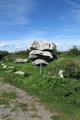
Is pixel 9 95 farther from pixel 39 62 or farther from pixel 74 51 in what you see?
pixel 74 51

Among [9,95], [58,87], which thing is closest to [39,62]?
[58,87]

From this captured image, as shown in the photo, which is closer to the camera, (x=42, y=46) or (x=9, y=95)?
(x=9, y=95)

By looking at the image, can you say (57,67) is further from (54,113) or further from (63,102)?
(54,113)

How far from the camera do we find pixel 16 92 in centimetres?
1532

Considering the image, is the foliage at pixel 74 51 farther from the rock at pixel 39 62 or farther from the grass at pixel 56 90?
the grass at pixel 56 90

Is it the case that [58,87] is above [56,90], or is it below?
above

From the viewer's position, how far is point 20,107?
40.1 ft

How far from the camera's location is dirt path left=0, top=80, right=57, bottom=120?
10.9m

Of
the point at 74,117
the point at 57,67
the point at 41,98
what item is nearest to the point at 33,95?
the point at 41,98

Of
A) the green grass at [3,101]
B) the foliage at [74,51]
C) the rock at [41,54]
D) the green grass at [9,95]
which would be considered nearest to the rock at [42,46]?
the rock at [41,54]

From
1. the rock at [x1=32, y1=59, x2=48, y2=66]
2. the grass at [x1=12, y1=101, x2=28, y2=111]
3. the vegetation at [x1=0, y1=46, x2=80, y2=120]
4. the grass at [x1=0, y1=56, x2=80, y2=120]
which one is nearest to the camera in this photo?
the grass at [x1=0, y1=56, x2=80, y2=120]

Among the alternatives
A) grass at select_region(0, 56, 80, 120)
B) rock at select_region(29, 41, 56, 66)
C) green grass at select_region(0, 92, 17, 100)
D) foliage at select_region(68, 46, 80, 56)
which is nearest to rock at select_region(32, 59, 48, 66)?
rock at select_region(29, 41, 56, 66)

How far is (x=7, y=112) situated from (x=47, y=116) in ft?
6.17

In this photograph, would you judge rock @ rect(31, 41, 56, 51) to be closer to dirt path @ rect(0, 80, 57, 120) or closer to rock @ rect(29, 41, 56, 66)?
rock @ rect(29, 41, 56, 66)
